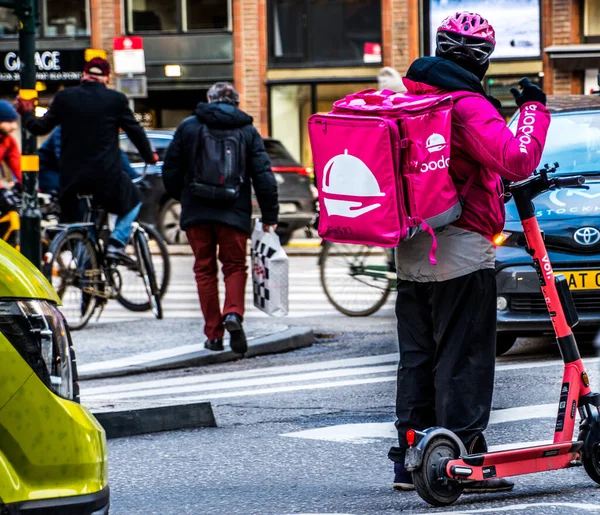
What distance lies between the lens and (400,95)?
5125 millimetres

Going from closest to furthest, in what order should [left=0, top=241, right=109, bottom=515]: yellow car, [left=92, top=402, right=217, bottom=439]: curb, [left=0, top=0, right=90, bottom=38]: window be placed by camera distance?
[left=0, top=241, right=109, bottom=515]: yellow car, [left=92, top=402, right=217, bottom=439]: curb, [left=0, top=0, right=90, bottom=38]: window

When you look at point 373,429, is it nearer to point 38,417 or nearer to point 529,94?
point 529,94

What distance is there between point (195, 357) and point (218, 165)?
1.32 m

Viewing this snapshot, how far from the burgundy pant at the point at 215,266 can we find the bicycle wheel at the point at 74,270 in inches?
66.7

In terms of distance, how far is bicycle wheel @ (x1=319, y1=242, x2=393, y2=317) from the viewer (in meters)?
12.5

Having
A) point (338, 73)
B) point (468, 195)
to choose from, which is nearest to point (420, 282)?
point (468, 195)

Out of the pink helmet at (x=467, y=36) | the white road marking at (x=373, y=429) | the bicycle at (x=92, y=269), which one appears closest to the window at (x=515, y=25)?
the bicycle at (x=92, y=269)

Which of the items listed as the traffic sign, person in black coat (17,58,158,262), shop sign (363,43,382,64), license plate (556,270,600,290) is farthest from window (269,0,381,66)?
license plate (556,270,600,290)

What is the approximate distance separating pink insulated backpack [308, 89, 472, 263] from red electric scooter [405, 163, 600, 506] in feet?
1.13

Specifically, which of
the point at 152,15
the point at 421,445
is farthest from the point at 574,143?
the point at 152,15

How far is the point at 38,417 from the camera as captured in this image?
3475mm

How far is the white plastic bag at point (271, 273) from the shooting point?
32.6ft

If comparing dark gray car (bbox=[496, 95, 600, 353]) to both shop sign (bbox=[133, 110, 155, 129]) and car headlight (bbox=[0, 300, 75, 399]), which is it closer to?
car headlight (bbox=[0, 300, 75, 399])

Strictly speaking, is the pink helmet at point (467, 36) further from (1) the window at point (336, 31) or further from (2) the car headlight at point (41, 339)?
(1) the window at point (336, 31)
